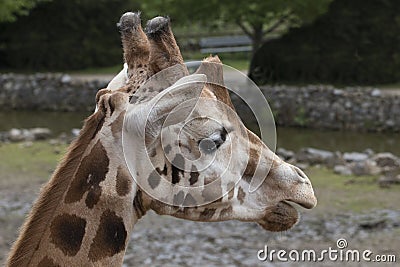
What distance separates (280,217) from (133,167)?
0.54 meters

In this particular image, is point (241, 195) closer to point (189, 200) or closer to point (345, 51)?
point (189, 200)

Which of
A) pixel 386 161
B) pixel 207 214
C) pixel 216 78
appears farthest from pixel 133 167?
pixel 386 161

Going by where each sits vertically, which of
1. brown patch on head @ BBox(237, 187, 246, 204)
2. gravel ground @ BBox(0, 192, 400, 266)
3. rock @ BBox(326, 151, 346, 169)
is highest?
brown patch on head @ BBox(237, 187, 246, 204)

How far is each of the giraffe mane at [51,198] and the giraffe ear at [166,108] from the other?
4.7 inches

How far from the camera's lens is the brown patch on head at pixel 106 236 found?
2.35 m

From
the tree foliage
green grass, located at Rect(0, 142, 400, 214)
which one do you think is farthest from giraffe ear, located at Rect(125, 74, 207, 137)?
the tree foliage

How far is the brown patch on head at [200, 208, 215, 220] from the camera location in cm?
252

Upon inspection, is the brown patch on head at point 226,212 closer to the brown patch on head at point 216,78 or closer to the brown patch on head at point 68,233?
the brown patch on head at point 216,78

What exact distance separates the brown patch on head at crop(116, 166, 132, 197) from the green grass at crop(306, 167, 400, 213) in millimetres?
6870

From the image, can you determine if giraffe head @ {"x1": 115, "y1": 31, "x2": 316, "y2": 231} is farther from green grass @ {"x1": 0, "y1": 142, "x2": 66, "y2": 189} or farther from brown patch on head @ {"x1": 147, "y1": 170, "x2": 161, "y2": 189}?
green grass @ {"x1": 0, "y1": 142, "x2": 66, "y2": 189}

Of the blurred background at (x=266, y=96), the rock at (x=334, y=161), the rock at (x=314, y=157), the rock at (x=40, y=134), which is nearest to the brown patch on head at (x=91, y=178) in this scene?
the blurred background at (x=266, y=96)

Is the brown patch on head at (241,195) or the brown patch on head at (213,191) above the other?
the brown patch on head at (213,191)

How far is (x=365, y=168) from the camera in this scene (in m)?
10.7

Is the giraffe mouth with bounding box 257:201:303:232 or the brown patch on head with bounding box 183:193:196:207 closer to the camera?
the brown patch on head with bounding box 183:193:196:207
